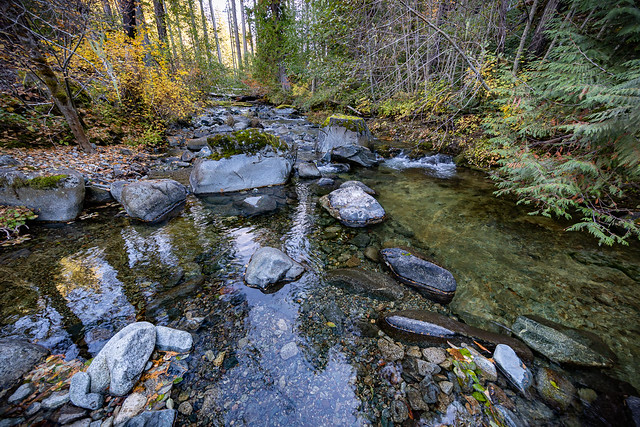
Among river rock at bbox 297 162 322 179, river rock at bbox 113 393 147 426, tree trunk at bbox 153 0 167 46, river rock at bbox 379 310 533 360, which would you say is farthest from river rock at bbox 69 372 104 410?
tree trunk at bbox 153 0 167 46

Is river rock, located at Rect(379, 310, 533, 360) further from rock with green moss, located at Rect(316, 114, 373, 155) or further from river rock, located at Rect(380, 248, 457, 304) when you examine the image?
rock with green moss, located at Rect(316, 114, 373, 155)

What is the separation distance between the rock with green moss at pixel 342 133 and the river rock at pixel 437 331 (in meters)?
7.80

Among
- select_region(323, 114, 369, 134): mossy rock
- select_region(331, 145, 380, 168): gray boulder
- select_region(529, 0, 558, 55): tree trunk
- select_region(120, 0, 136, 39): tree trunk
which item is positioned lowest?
select_region(331, 145, 380, 168): gray boulder

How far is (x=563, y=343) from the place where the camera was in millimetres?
2426

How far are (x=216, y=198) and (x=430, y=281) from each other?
5367 mm

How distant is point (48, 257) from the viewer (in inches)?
142

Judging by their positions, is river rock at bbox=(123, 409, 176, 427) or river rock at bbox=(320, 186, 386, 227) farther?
river rock at bbox=(320, 186, 386, 227)

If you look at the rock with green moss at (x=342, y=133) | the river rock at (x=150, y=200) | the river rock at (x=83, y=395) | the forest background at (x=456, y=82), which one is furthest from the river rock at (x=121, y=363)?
the rock with green moss at (x=342, y=133)

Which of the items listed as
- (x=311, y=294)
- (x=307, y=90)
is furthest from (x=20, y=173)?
(x=307, y=90)

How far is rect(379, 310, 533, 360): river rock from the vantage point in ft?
8.14

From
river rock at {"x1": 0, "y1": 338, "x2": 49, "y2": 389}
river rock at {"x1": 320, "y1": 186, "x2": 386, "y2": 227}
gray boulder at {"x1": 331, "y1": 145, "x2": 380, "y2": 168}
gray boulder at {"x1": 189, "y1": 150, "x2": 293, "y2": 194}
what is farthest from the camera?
gray boulder at {"x1": 331, "y1": 145, "x2": 380, "y2": 168}

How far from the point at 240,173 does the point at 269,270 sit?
4000 mm

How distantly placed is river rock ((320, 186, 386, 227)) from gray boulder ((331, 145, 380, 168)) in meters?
3.41

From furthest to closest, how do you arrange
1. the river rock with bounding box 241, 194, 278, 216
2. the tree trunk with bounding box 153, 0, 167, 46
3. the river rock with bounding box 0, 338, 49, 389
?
the tree trunk with bounding box 153, 0, 167, 46, the river rock with bounding box 241, 194, 278, 216, the river rock with bounding box 0, 338, 49, 389
